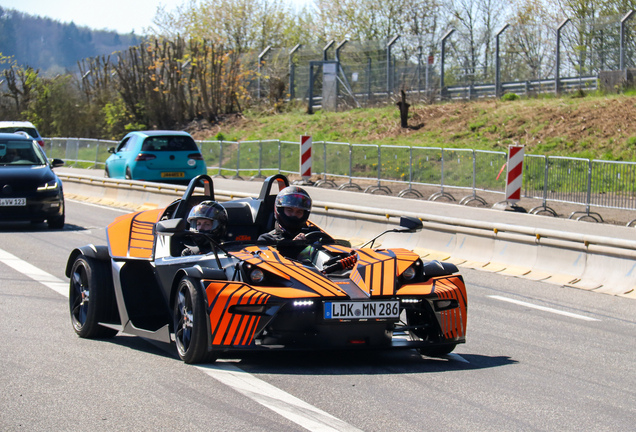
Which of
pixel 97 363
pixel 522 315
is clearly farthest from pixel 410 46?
pixel 97 363

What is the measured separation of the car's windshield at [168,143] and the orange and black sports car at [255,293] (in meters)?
16.2

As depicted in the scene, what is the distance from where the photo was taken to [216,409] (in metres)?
4.95

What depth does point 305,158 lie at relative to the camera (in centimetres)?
2744

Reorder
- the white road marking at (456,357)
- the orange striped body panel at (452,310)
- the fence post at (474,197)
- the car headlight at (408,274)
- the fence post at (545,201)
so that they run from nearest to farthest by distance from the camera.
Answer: the orange striped body panel at (452,310) → the car headlight at (408,274) → the white road marking at (456,357) → the fence post at (545,201) → the fence post at (474,197)

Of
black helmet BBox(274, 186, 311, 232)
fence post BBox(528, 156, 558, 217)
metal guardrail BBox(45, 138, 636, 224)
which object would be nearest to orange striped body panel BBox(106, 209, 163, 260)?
black helmet BBox(274, 186, 311, 232)

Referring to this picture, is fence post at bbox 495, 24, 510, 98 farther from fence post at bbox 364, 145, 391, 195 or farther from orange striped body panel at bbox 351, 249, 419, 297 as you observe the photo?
orange striped body panel at bbox 351, 249, 419, 297

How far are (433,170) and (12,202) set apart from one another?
12022 millimetres

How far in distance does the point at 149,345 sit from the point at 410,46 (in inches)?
1422

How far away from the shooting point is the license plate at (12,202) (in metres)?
15.3

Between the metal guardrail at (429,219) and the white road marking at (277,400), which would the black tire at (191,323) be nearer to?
the white road marking at (277,400)

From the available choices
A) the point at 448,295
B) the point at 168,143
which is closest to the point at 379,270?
the point at 448,295

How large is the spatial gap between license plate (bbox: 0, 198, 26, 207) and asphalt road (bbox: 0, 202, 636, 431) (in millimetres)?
7468

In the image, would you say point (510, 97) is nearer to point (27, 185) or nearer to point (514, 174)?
point (514, 174)

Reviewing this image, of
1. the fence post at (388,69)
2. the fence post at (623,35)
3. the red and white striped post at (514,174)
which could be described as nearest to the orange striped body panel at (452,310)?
the red and white striped post at (514,174)
